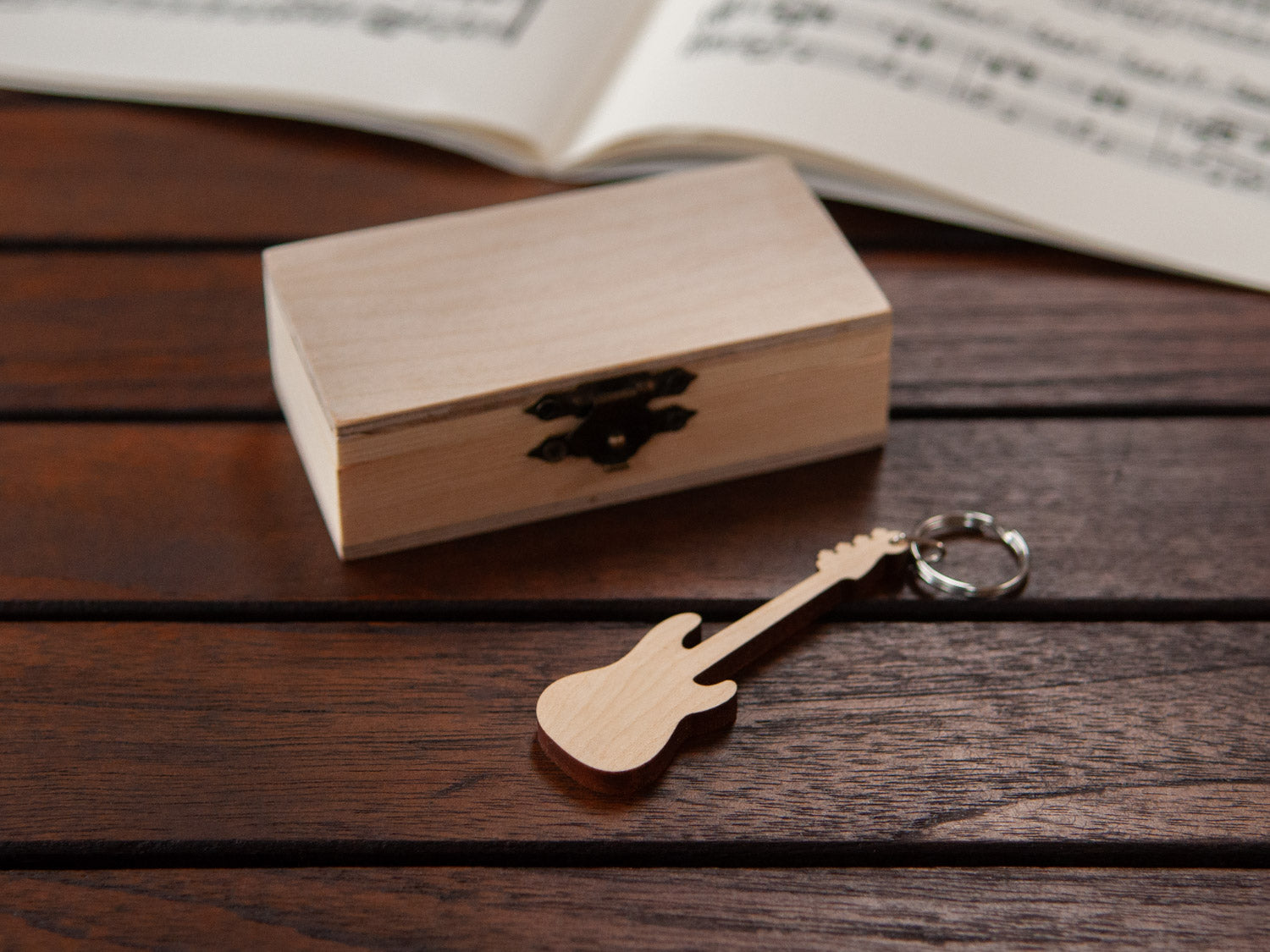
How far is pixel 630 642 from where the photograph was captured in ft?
2.35

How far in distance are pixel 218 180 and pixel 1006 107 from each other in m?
0.63

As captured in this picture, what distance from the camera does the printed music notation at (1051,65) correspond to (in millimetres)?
1060

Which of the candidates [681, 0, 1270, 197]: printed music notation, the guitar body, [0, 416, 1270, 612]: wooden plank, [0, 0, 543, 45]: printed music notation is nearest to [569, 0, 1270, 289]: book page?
[681, 0, 1270, 197]: printed music notation

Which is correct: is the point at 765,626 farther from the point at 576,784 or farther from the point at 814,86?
the point at 814,86

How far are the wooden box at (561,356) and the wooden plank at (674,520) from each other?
0.9 inches

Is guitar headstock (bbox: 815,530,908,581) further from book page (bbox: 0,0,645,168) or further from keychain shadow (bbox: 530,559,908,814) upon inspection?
book page (bbox: 0,0,645,168)

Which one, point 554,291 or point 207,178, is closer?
point 554,291

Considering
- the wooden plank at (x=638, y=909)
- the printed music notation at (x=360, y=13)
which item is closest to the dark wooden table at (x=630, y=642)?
the wooden plank at (x=638, y=909)

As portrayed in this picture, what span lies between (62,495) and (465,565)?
246mm

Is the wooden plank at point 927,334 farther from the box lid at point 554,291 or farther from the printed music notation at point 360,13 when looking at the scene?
the printed music notation at point 360,13

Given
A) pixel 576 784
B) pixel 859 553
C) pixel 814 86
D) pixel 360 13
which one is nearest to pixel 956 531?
pixel 859 553

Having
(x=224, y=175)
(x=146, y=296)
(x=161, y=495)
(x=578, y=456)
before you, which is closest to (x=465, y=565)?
(x=578, y=456)

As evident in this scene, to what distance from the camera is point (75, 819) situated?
24.5 inches

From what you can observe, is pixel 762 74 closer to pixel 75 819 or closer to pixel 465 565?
pixel 465 565
